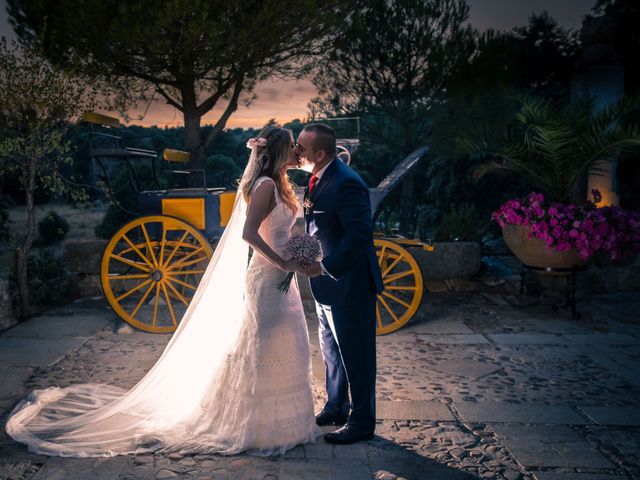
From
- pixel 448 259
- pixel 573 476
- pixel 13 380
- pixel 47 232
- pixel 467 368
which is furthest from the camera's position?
pixel 47 232

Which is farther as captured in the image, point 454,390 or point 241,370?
point 454,390

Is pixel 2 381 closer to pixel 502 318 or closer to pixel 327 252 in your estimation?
pixel 327 252

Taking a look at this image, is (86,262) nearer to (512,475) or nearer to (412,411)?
(412,411)

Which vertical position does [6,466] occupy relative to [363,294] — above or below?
below

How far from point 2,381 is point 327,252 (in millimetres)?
2547

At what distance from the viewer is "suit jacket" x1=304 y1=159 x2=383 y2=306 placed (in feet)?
10.1

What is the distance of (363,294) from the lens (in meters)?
3.23

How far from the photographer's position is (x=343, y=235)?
326 cm

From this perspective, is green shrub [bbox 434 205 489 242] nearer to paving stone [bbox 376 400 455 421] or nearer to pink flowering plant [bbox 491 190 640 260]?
pink flowering plant [bbox 491 190 640 260]

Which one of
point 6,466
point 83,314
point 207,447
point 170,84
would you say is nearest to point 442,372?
point 207,447

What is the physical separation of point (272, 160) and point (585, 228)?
3.98m

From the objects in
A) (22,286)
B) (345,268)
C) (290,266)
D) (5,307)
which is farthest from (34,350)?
(345,268)

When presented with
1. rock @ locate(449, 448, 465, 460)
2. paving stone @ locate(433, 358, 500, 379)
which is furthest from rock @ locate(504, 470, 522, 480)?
paving stone @ locate(433, 358, 500, 379)

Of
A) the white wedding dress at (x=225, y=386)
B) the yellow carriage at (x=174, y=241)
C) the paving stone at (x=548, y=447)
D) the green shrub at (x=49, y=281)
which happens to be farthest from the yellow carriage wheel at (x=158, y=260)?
the paving stone at (x=548, y=447)
